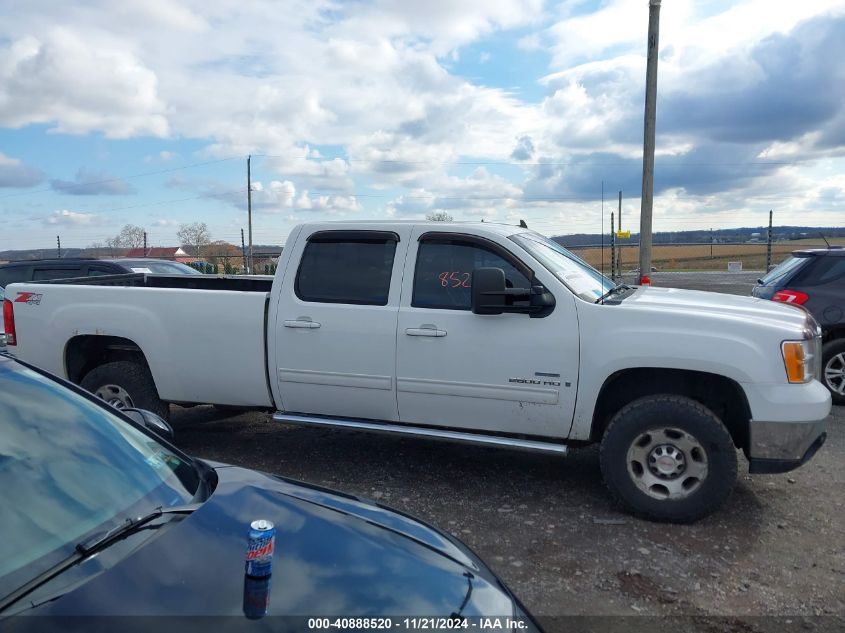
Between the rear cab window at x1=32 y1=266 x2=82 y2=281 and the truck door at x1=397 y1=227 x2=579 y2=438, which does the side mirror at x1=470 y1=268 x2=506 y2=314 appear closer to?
the truck door at x1=397 y1=227 x2=579 y2=438

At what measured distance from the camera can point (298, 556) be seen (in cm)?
210

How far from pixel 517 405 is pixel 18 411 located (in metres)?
3.05

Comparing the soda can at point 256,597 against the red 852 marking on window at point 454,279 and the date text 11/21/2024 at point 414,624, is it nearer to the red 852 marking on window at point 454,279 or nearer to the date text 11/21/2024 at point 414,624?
the date text 11/21/2024 at point 414,624

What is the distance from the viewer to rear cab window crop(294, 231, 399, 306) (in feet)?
16.9

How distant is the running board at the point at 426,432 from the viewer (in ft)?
15.0

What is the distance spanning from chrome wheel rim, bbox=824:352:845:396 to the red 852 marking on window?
4.82 meters

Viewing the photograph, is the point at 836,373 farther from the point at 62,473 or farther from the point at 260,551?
the point at 62,473

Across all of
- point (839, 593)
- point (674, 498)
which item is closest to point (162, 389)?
point (674, 498)

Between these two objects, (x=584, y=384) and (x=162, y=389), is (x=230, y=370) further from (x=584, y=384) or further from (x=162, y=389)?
(x=584, y=384)

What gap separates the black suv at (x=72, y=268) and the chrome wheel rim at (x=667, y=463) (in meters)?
8.47

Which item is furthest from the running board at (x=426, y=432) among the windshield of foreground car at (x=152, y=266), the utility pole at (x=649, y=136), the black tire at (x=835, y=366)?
the utility pole at (x=649, y=136)

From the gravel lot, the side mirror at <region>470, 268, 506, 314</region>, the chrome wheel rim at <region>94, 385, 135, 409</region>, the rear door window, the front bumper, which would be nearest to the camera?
the gravel lot

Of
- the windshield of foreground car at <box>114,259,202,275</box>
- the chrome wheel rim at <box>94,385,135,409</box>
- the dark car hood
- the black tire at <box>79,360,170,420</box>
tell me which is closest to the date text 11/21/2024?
the dark car hood

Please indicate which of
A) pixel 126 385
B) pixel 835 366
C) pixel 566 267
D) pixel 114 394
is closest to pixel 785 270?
pixel 835 366
